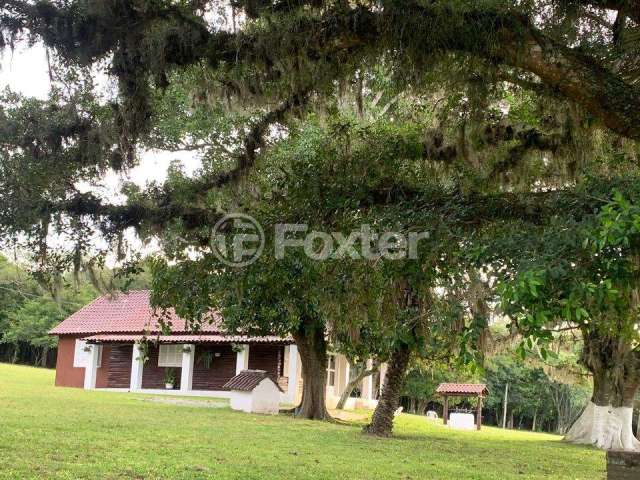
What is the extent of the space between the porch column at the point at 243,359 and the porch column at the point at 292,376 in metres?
1.75

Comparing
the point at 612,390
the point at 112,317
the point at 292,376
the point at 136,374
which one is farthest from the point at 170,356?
the point at 612,390

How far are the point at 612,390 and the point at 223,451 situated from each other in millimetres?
12154

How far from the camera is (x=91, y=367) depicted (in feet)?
93.8

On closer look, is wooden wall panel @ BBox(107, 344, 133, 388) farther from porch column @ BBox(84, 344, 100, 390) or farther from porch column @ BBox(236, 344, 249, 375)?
porch column @ BBox(236, 344, 249, 375)

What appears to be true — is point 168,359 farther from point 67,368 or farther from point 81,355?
point 67,368

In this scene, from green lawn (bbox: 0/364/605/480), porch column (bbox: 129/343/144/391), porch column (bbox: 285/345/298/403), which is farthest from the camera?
porch column (bbox: 129/343/144/391)

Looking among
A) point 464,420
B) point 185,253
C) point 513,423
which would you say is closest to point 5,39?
point 185,253

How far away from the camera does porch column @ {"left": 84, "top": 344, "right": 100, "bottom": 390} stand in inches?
1118

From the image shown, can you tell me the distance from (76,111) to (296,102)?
8.48 feet

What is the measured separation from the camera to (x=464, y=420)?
88.3 feet

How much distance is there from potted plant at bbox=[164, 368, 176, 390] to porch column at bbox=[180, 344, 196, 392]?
1.55ft

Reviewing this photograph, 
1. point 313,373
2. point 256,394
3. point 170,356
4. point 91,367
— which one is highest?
point 313,373

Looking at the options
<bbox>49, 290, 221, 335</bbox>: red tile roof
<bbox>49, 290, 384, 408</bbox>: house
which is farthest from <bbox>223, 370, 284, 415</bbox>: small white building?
<bbox>49, 290, 221, 335</bbox>: red tile roof

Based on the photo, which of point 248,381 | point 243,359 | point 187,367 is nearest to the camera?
point 248,381
